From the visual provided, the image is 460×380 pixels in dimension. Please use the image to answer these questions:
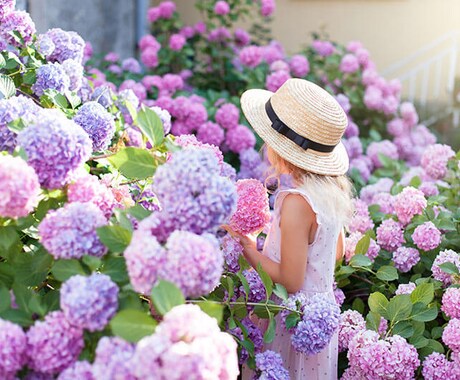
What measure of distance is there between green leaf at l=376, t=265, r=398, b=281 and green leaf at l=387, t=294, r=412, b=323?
23cm

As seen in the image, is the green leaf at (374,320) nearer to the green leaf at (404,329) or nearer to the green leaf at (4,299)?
the green leaf at (404,329)

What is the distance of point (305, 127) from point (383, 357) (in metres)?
0.67

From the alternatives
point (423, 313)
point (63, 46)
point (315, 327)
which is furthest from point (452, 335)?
point (63, 46)

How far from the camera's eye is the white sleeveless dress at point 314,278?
1908 mm

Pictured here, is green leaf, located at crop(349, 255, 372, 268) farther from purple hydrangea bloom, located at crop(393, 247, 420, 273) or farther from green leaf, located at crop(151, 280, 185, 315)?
green leaf, located at crop(151, 280, 185, 315)

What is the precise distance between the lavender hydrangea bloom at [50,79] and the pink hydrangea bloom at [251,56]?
2.35m

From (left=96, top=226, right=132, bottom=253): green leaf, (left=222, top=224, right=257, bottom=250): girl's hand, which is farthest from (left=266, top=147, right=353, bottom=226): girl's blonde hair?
(left=96, top=226, right=132, bottom=253): green leaf

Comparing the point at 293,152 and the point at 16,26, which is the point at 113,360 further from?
the point at 16,26

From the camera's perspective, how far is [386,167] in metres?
3.67

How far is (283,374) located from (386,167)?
2.21 m

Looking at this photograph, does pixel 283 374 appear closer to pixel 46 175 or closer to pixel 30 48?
pixel 46 175

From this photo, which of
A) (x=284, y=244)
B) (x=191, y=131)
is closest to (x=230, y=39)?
(x=191, y=131)

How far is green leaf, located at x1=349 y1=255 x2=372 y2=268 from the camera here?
2.19m

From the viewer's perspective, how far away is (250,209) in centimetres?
186
